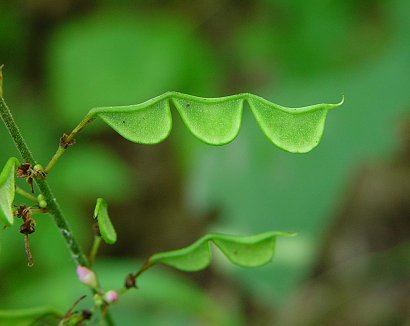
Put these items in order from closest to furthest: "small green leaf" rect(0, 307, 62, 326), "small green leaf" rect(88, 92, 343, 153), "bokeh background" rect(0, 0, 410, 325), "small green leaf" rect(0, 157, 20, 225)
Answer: "small green leaf" rect(0, 157, 20, 225), "small green leaf" rect(88, 92, 343, 153), "small green leaf" rect(0, 307, 62, 326), "bokeh background" rect(0, 0, 410, 325)

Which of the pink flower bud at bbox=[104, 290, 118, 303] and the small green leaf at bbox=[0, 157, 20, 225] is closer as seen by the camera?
the small green leaf at bbox=[0, 157, 20, 225]

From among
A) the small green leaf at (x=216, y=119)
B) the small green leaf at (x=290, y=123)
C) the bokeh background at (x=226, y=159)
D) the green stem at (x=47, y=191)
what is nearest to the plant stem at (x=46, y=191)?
the green stem at (x=47, y=191)

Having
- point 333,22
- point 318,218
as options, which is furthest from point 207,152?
point 333,22

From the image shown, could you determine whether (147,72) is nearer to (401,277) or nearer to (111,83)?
(111,83)

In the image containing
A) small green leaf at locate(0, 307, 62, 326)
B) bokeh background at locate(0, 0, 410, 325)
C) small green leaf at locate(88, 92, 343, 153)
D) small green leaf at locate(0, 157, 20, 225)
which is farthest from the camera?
bokeh background at locate(0, 0, 410, 325)

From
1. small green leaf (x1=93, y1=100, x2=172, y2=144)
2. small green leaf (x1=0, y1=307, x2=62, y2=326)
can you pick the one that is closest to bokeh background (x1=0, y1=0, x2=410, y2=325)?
small green leaf (x1=0, y1=307, x2=62, y2=326)

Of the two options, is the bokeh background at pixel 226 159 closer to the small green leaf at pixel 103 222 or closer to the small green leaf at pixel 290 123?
the small green leaf at pixel 103 222

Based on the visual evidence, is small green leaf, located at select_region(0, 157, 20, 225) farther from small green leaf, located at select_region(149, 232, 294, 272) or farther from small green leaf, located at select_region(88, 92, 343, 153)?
small green leaf, located at select_region(149, 232, 294, 272)
